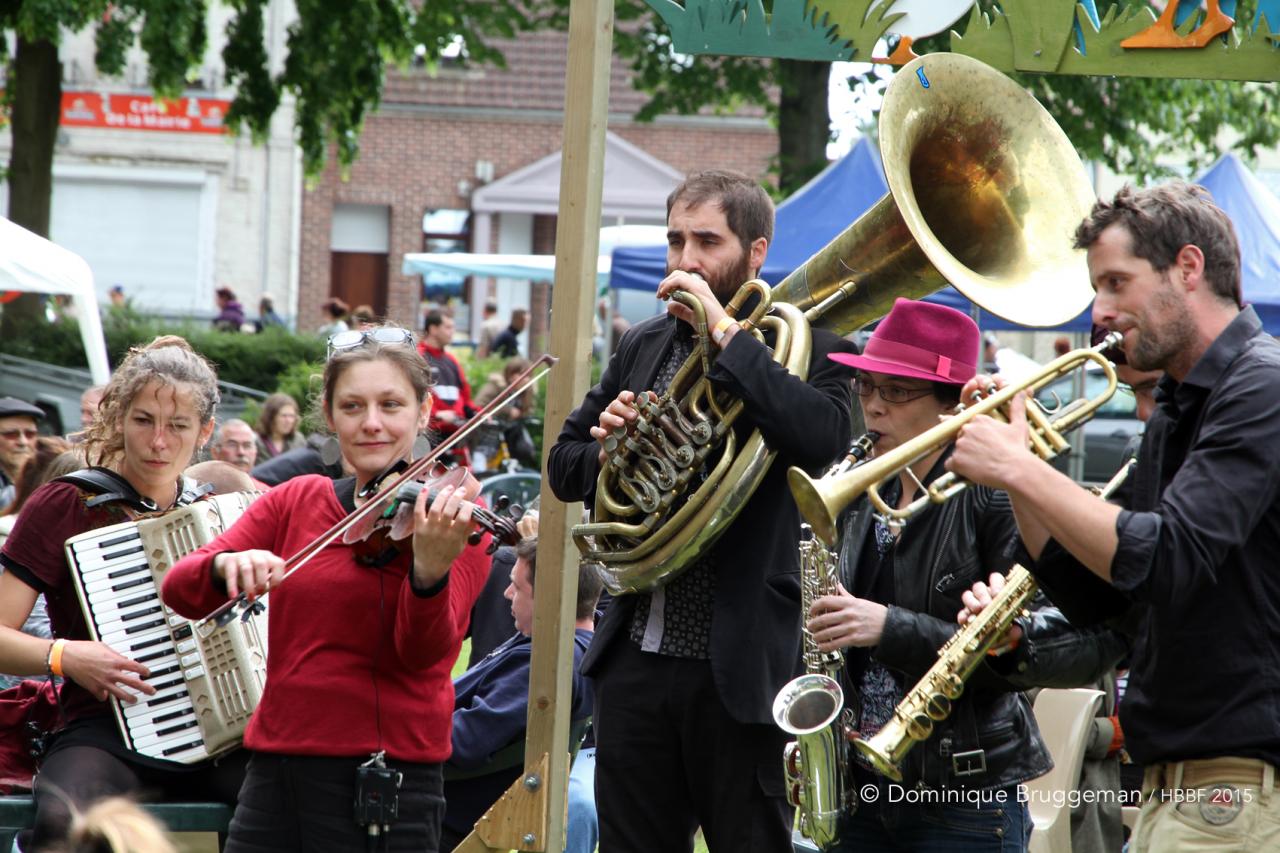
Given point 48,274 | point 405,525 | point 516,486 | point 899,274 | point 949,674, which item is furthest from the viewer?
point 516,486

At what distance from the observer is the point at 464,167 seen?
27.4m

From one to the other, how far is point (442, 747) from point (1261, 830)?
5.89 ft

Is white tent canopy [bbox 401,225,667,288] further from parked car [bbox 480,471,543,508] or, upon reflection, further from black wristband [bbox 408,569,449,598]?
black wristband [bbox 408,569,449,598]

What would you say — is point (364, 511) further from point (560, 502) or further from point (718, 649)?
point (718, 649)

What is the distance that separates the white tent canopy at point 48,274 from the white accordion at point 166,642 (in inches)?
269

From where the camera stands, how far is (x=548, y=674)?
12.2ft

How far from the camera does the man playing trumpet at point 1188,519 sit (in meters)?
2.55

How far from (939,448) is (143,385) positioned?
257 cm

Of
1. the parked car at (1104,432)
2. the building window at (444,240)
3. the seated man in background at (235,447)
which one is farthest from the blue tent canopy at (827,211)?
the building window at (444,240)

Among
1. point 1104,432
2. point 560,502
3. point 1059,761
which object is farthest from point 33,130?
point 1059,761

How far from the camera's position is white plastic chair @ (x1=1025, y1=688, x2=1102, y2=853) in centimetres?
436

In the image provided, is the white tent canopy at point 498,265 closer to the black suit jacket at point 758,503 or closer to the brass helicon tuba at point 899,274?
the brass helicon tuba at point 899,274

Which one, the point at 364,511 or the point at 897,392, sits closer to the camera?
the point at 364,511

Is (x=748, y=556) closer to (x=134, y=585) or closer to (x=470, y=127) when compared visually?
(x=134, y=585)
